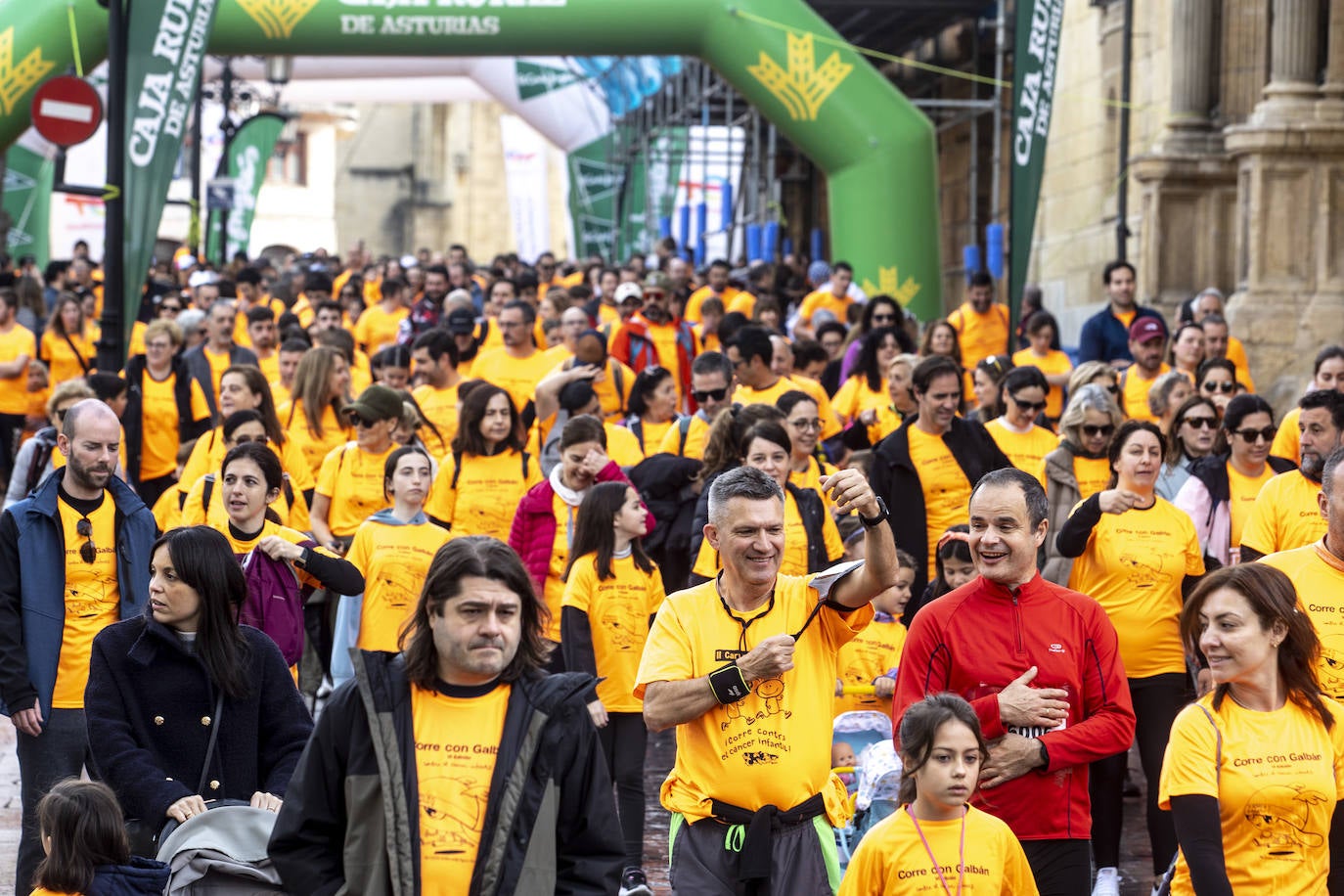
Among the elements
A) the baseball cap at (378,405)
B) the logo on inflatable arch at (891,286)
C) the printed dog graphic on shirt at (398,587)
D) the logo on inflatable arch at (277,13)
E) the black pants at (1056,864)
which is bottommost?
the black pants at (1056,864)

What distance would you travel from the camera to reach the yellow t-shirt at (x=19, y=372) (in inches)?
590

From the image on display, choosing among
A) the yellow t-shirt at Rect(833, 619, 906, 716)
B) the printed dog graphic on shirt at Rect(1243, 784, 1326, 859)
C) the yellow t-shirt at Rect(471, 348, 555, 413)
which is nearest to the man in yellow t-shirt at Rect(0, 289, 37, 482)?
the yellow t-shirt at Rect(471, 348, 555, 413)

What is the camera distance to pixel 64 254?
4231 cm

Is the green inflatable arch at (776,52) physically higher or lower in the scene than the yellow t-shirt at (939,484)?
higher

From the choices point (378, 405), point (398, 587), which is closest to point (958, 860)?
point (398, 587)

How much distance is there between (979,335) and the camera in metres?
14.5

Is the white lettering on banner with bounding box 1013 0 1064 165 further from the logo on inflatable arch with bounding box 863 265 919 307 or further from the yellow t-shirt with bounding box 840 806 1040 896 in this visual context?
the yellow t-shirt with bounding box 840 806 1040 896

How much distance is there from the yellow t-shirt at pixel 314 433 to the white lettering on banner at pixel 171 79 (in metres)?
2.51

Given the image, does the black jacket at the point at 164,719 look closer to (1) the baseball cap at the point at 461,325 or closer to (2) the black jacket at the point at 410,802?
(2) the black jacket at the point at 410,802

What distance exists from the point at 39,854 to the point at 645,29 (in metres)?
13.3

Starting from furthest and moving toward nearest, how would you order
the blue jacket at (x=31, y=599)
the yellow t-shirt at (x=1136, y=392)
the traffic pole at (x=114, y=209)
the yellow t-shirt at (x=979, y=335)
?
the yellow t-shirt at (x=979, y=335)
the traffic pole at (x=114, y=209)
the yellow t-shirt at (x=1136, y=392)
the blue jacket at (x=31, y=599)

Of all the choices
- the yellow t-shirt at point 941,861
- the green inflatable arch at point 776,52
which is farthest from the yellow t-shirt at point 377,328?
the yellow t-shirt at point 941,861

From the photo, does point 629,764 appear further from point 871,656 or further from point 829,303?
point 829,303

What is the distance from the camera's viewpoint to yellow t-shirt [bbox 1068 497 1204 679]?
7.38m
